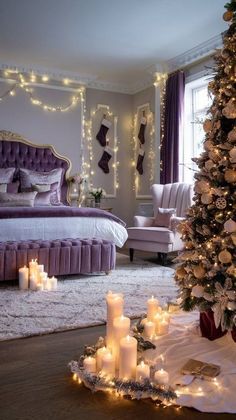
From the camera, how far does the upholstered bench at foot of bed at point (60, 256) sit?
350 centimetres

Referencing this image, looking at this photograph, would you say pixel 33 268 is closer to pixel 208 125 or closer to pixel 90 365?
pixel 90 365

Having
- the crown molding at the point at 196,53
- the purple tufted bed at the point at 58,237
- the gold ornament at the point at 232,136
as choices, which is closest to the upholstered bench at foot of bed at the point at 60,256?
the purple tufted bed at the point at 58,237

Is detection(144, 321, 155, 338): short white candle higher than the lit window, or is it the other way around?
the lit window

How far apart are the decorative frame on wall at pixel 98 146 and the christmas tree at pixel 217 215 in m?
4.80

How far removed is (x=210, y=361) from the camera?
1.88 metres

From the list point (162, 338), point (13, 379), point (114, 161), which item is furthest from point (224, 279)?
point (114, 161)

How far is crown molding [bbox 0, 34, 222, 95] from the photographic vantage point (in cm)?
524

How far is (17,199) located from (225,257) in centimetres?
370

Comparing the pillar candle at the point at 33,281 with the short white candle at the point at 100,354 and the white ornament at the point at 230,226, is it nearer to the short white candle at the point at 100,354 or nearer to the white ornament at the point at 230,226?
the short white candle at the point at 100,354

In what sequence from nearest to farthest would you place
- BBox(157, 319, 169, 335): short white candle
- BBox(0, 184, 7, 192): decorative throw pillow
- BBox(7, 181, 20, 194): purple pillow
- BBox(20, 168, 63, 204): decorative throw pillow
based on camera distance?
BBox(157, 319, 169, 335): short white candle
BBox(0, 184, 7, 192): decorative throw pillow
BBox(7, 181, 20, 194): purple pillow
BBox(20, 168, 63, 204): decorative throw pillow

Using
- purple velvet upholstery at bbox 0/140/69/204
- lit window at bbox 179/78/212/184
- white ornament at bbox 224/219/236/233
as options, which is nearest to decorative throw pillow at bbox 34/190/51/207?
purple velvet upholstery at bbox 0/140/69/204

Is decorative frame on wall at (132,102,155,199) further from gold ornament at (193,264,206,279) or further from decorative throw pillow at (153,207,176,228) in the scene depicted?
gold ornament at (193,264,206,279)

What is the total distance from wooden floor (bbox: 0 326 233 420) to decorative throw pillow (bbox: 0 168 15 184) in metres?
3.96

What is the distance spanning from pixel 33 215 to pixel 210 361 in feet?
8.04
